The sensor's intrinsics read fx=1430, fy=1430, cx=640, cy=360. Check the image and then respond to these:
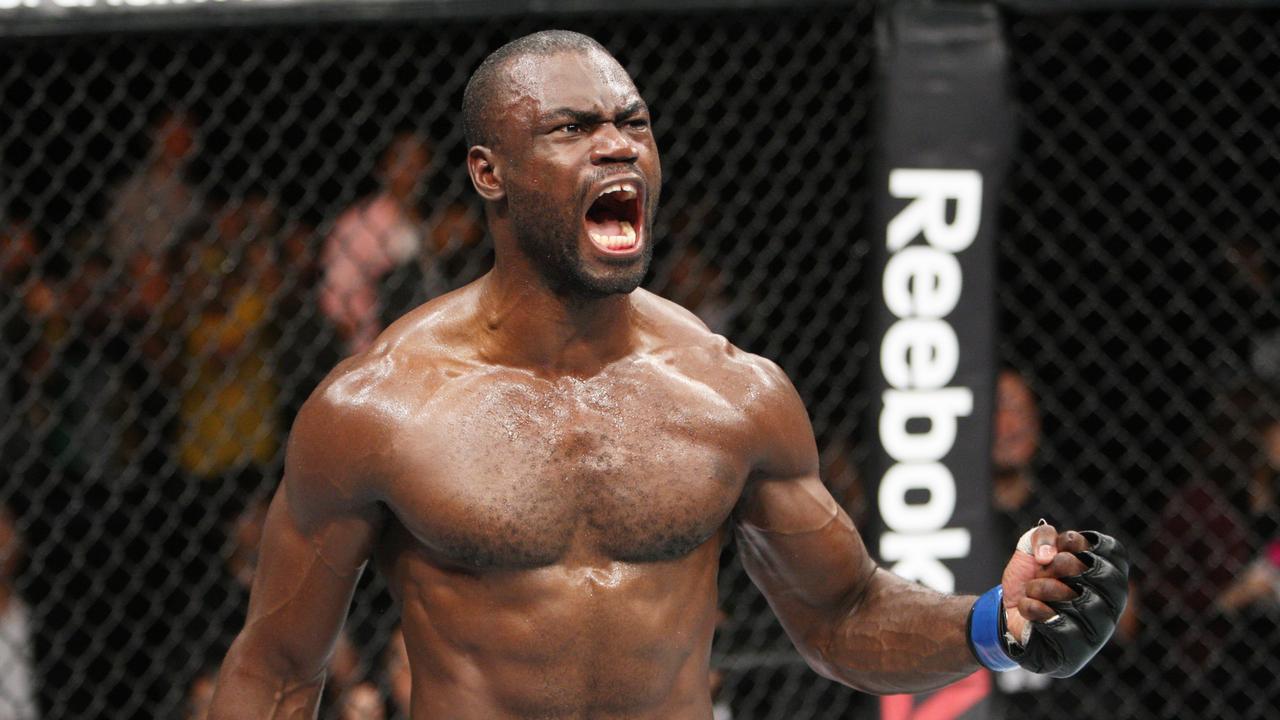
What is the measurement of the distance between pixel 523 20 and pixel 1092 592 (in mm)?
1398

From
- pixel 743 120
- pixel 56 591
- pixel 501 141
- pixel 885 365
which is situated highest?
pixel 501 141

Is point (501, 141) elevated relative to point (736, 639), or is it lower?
elevated

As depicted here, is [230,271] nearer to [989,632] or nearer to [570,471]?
[570,471]

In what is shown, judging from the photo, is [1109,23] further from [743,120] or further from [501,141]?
[501,141]

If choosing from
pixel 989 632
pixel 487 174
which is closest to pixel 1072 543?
pixel 989 632

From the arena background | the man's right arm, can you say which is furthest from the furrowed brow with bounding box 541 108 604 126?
the arena background

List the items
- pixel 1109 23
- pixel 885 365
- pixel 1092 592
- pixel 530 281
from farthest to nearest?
pixel 1109 23
pixel 885 365
pixel 530 281
pixel 1092 592

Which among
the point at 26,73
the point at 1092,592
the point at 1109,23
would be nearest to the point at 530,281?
the point at 1092,592

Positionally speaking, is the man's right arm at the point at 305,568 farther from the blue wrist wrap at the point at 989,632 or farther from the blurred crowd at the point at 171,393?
the blurred crowd at the point at 171,393

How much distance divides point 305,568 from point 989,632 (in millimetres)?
527

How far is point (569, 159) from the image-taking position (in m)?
1.02

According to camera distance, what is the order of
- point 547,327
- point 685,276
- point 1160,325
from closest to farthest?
point 547,327
point 685,276
point 1160,325

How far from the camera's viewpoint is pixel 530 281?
109 centimetres

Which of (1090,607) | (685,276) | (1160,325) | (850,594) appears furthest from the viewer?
(1160,325)
